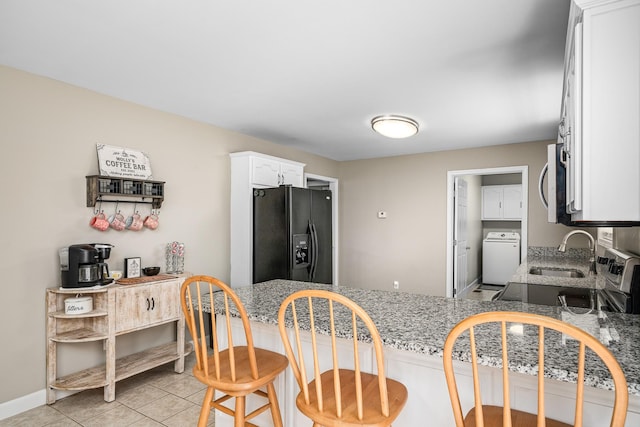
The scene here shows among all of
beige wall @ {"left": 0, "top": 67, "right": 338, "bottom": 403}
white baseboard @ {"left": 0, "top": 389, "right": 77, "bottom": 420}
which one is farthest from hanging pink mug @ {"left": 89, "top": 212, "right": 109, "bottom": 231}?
white baseboard @ {"left": 0, "top": 389, "right": 77, "bottom": 420}

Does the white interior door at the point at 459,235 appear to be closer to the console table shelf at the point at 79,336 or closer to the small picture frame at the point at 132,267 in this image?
the small picture frame at the point at 132,267

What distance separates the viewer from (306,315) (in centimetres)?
167

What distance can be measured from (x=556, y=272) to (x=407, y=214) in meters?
2.27

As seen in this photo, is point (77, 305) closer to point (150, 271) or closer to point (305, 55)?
point (150, 271)

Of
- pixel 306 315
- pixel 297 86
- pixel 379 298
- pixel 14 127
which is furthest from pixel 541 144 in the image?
pixel 14 127

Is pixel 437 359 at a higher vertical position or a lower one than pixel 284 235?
lower

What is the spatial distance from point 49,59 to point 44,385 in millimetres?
2251

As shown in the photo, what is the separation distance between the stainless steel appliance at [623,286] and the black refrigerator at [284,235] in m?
2.60

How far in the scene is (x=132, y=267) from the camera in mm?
3082

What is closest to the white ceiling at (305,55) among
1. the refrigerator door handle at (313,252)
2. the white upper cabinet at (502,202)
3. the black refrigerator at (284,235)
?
the black refrigerator at (284,235)

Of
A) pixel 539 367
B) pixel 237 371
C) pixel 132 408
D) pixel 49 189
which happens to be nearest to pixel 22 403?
pixel 132 408

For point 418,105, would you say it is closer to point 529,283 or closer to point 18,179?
point 529,283

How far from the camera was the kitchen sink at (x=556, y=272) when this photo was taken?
11.0ft

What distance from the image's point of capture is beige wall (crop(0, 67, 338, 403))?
2.48 meters
